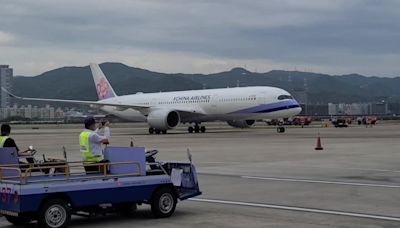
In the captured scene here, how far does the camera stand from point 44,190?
9.40m

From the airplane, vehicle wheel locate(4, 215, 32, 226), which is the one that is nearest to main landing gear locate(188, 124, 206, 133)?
the airplane

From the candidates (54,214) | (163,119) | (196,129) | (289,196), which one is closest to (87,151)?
(54,214)

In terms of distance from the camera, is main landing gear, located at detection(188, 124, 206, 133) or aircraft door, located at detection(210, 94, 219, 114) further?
main landing gear, located at detection(188, 124, 206, 133)

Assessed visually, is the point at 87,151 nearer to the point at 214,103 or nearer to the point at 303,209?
the point at 303,209

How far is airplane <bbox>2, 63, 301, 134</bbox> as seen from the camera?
51031 millimetres

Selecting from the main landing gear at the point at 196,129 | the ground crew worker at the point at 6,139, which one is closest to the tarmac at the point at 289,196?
the ground crew worker at the point at 6,139

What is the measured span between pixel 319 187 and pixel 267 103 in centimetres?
3628

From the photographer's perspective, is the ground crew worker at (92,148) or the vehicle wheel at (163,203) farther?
the ground crew worker at (92,148)

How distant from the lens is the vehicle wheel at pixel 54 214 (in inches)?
369

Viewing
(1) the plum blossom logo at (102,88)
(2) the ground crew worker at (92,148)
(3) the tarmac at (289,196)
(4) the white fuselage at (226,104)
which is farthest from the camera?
(1) the plum blossom logo at (102,88)

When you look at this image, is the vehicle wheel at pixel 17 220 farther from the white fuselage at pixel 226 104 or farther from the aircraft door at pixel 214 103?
the aircraft door at pixel 214 103

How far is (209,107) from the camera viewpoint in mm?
55406

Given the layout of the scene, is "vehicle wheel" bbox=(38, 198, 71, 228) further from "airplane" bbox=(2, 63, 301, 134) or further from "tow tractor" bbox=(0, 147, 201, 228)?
"airplane" bbox=(2, 63, 301, 134)

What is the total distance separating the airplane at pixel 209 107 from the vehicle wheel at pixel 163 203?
40232 millimetres
